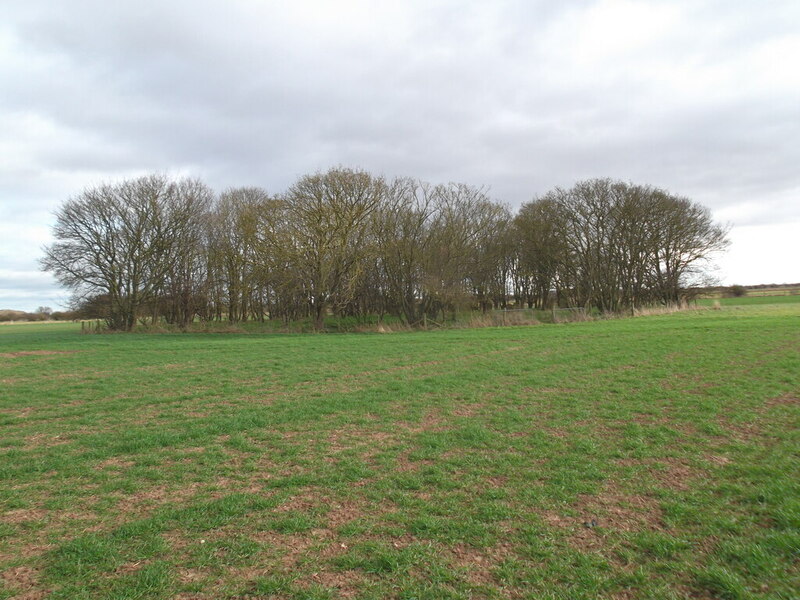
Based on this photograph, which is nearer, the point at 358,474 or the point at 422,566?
the point at 422,566

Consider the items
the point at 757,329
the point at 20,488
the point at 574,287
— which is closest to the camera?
the point at 20,488

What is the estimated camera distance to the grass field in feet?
11.2

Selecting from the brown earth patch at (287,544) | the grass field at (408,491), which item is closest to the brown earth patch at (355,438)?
the grass field at (408,491)

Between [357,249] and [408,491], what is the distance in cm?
3320

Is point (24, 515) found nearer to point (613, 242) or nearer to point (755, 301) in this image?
point (613, 242)

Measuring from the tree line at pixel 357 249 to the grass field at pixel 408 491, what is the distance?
2650 cm

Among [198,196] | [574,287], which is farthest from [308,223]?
[574,287]

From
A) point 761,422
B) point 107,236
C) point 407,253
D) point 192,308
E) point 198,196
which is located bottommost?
point 761,422

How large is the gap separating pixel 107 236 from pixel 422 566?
4523 centimetres

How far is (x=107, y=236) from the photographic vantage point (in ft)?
129

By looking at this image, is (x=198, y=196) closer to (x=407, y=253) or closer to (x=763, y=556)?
(x=407, y=253)

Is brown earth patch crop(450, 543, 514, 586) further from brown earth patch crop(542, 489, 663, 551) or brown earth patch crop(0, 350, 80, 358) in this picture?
brown earth patch crop(0, 350, 80, 358)

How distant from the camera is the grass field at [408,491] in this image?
11.2 feet

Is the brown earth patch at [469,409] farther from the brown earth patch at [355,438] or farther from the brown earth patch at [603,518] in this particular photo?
the brown earth patch at [603,518]
